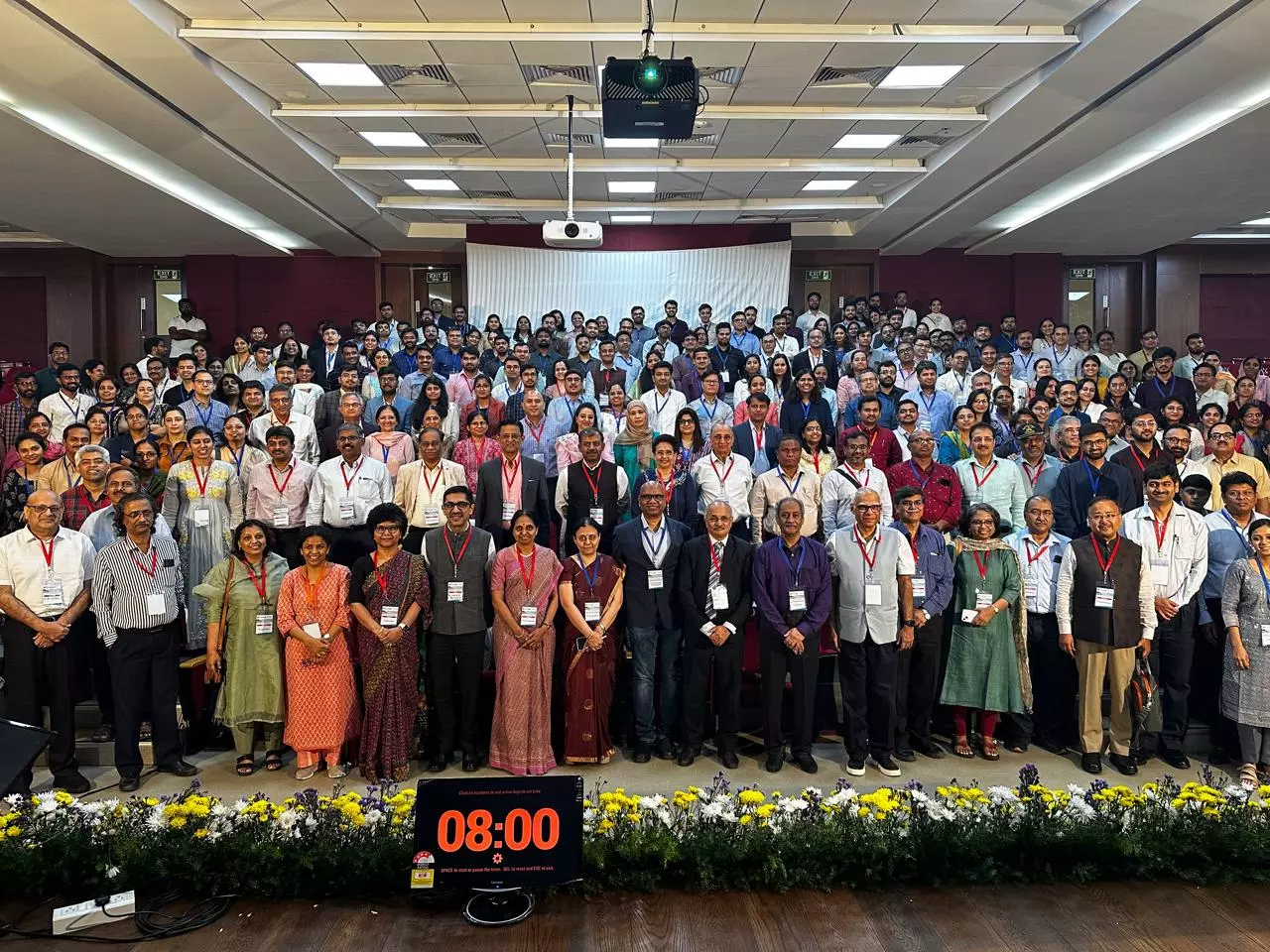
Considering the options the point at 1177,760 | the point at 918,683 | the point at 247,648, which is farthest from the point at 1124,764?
the point at 247,648

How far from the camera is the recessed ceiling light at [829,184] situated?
32.9ft

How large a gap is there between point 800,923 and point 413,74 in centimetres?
649

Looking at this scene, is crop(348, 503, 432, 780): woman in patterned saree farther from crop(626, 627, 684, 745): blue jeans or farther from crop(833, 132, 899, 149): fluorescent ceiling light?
crop(833, 132, 899, 149): fluorescent ceiling light

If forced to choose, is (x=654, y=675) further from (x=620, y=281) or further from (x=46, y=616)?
(x=620, y=281)

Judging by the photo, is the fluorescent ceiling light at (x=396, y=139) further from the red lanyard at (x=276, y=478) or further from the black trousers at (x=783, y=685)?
the black trousers at (x=783, y=685)

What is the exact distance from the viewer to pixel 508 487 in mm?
5562

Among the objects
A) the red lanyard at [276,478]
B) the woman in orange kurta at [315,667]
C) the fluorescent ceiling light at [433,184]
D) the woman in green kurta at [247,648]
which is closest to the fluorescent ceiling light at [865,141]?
the fluorescent ceiling light at [433,184]

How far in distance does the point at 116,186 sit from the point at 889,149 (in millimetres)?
8018

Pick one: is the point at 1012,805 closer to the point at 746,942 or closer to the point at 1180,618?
the point at 746,942

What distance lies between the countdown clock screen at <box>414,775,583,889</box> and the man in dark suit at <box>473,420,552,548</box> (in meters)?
2.43

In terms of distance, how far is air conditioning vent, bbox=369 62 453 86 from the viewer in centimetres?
669

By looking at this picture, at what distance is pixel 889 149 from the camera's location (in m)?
8.80

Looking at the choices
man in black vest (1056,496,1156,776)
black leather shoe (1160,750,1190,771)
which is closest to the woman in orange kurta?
man in black vest (1056,496,1156,776)

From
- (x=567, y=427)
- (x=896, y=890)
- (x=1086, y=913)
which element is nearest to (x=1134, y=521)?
(x=1086, y=913)
